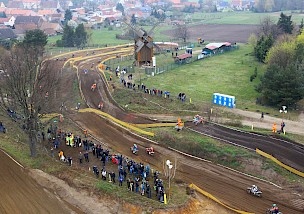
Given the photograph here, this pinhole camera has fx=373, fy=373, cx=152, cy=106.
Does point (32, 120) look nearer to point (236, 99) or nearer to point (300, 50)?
point (236, 99)

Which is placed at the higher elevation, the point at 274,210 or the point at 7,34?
the point at 7,34

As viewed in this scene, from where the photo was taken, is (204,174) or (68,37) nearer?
(204,174)

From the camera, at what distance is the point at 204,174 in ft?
111

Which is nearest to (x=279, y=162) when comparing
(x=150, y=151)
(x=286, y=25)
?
(x=150, y=151)

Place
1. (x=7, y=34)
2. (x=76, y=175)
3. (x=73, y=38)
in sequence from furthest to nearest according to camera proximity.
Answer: (x=7, y=34), (x=73, y=38), (x=76, y=175)

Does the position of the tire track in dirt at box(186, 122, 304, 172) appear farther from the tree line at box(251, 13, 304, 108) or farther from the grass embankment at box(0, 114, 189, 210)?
the tree line at box(251, 13, 304, 108)

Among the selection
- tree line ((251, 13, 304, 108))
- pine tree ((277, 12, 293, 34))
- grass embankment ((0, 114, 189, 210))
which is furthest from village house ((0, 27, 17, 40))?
tree line ((251, 13, 304, 108))

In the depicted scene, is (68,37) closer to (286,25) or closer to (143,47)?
(143,47)

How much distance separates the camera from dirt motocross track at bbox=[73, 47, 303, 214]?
29.2 meters

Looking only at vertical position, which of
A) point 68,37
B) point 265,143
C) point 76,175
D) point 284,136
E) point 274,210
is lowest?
point 274,210

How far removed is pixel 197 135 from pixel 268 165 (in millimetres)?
9016

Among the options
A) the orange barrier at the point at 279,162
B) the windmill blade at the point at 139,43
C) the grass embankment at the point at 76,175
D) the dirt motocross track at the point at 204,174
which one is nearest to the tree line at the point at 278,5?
the windmill blade at the point at 139,43

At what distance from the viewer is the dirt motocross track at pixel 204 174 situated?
29.2 metres

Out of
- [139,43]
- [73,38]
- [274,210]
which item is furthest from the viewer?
[73,38]
